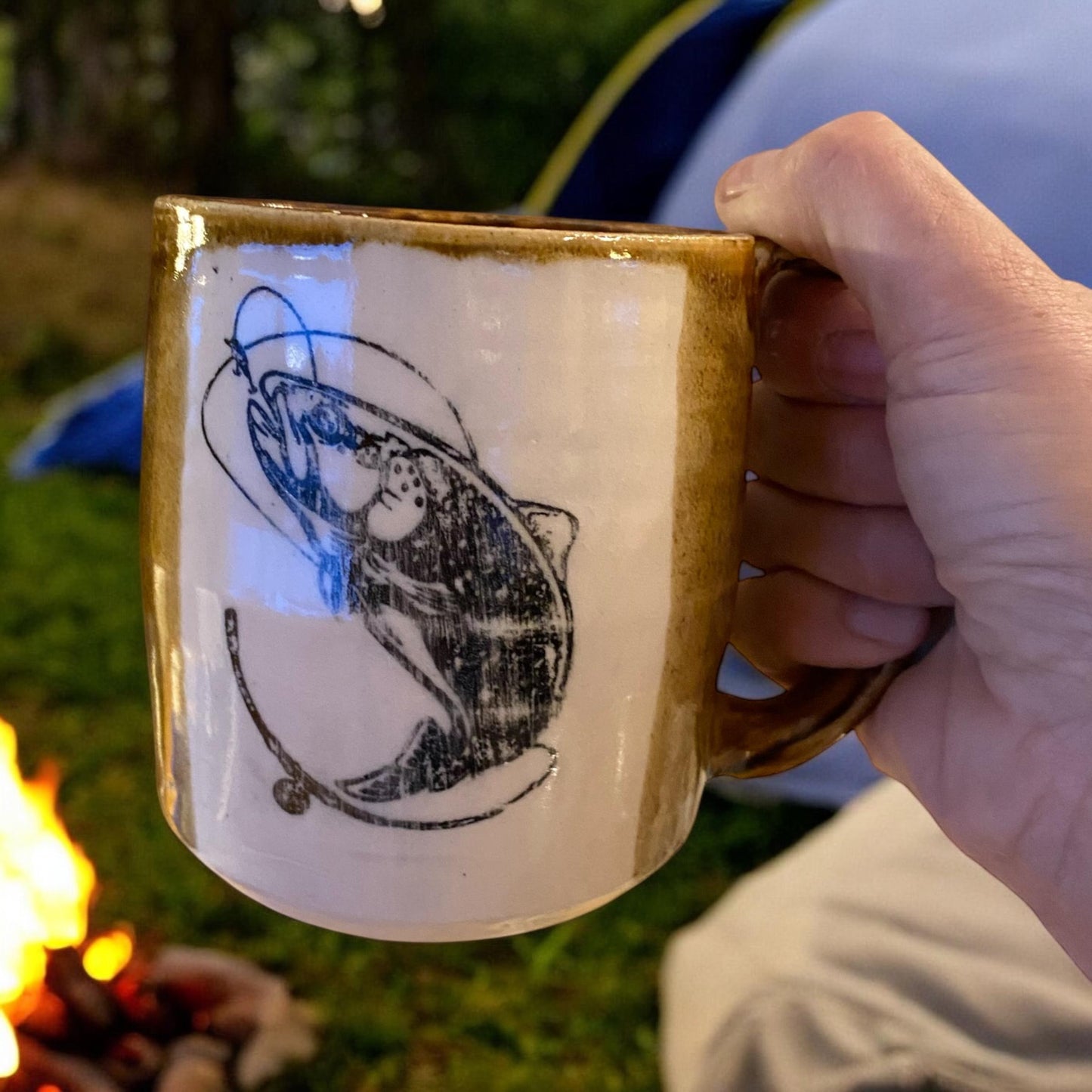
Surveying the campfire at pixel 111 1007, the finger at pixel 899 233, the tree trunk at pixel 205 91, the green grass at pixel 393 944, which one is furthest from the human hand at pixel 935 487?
the tree trunk at pixel 205 91

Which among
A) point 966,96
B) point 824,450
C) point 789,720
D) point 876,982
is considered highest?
point 966,96

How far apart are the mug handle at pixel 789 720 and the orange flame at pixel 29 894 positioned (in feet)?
2.37

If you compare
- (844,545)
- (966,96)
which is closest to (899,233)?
(844,545)

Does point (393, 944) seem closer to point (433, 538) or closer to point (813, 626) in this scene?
point (813, 626)

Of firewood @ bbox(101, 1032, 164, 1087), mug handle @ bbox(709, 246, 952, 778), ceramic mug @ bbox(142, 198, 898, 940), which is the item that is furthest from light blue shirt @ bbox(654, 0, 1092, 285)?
firewood @ bbox(101, 1032, 164, 1087)

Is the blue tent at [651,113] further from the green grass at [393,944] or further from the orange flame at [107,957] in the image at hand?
the orange flame at [107,957]

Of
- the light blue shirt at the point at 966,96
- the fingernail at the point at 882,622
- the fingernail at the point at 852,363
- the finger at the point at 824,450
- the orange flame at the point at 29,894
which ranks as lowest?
the orange flame at the point at 29,894

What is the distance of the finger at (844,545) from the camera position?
2.43ft

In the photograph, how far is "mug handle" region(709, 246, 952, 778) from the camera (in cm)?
64

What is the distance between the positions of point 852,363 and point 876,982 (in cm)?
57

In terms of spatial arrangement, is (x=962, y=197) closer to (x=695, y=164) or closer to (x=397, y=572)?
(x=397, y=572)

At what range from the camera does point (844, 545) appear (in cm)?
76

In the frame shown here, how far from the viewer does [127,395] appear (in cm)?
231

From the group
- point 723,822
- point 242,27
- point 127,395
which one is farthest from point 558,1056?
point 242,27
